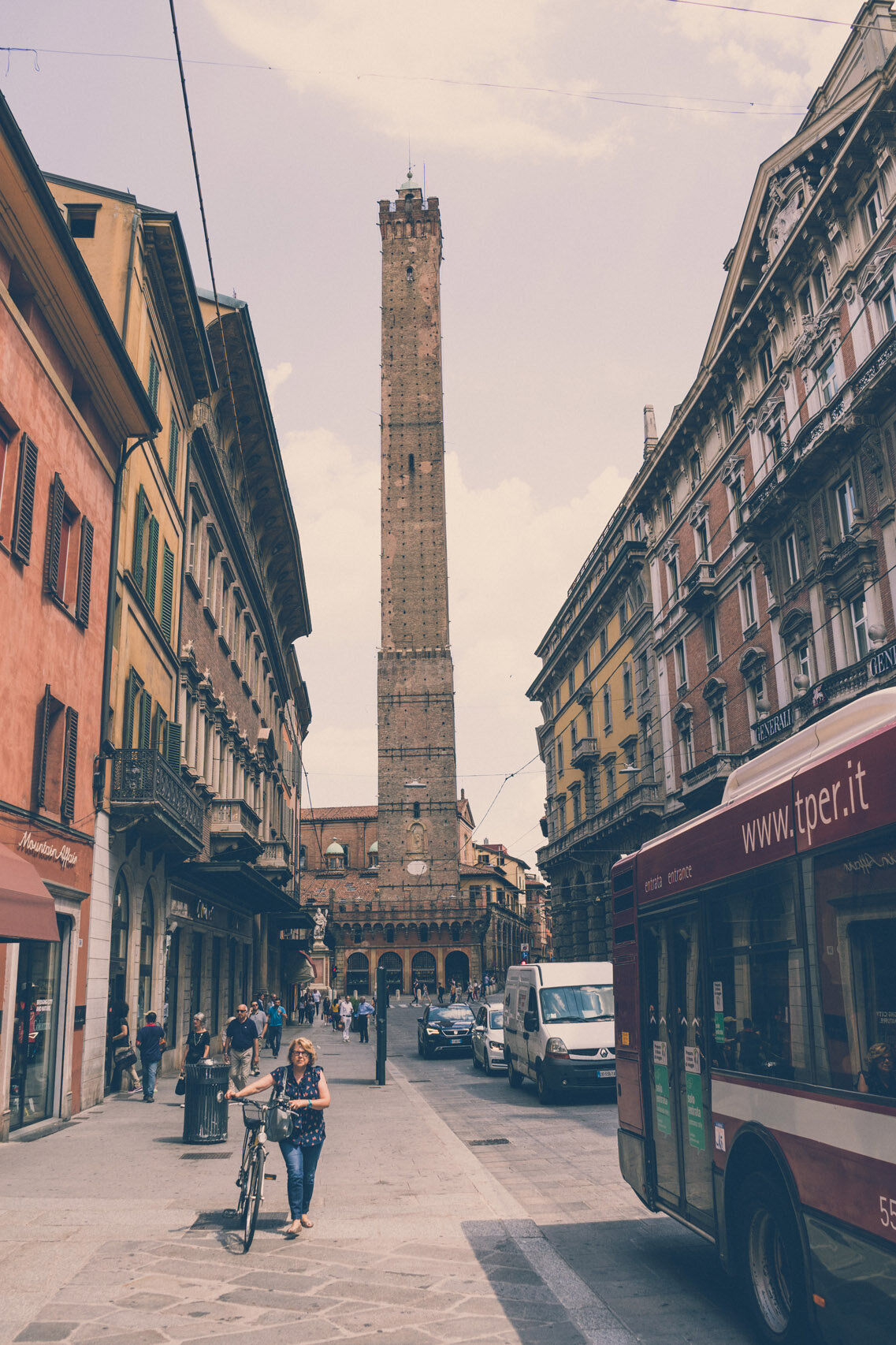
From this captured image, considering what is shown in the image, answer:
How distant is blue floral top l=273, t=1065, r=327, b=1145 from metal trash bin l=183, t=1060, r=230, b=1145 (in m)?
4.99

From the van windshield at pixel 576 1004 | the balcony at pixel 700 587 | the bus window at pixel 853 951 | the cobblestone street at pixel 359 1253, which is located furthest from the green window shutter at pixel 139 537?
the balcony at pixel 700 587

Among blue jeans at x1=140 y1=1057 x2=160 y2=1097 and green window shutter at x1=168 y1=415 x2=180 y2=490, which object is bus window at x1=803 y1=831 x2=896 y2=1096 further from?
green window shutter at x1=168 y1=415 x2=180 y2=490

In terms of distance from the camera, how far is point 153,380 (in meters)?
21.2

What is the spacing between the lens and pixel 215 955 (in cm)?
2994

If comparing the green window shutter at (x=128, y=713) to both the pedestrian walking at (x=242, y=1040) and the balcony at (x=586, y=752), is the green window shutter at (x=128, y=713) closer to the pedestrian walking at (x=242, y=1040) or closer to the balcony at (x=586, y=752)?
the pedestrian walking at (x=242, y=1040)

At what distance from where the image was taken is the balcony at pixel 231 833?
27.5 meters

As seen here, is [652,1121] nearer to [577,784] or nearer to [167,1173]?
[167,1173]

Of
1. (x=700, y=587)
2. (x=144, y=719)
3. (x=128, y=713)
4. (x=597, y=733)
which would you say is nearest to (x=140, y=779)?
(x=128, y=713)

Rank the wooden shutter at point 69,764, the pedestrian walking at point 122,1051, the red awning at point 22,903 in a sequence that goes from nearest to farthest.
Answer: the red awning at point 22,903 < the wooden shutter at point 69,764 < the pedestrian walking at point 122,1051

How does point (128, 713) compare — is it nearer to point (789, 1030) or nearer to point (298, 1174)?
point (298, 1174)

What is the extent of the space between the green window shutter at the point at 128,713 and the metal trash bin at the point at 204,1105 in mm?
6836

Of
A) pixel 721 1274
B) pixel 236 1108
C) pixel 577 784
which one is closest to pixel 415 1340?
pixel 721 1274

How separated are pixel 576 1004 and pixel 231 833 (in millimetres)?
11041

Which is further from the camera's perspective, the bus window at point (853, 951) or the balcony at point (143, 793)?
the balcony at point (143, 793)
